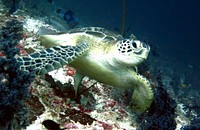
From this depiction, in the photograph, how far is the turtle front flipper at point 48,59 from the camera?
3336mm

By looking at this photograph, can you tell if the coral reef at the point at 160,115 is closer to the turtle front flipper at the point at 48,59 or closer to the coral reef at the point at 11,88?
the turtle front flipper at the point at 48,59

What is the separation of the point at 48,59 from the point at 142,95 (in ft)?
6.94

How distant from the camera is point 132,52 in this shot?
14.7ft

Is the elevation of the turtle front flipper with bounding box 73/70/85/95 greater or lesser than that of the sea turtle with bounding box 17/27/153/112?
lesser

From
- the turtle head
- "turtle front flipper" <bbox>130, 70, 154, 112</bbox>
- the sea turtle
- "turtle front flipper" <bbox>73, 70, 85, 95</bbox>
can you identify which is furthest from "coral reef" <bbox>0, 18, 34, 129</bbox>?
"turtle front flipper" <bbox>130, 70, 154, 112</bbox>

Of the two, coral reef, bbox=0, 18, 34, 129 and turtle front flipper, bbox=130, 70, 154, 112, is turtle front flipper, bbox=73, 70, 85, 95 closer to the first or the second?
turtle front flipper, bbox=130, 70, 154, 112

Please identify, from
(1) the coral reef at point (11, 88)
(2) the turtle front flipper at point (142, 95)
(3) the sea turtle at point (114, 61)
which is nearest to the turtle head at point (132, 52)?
(3) the sea turtle at point (114, 61)

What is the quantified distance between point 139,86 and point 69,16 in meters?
9.10

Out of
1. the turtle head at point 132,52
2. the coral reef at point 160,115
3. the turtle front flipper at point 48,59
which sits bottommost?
the coral reef at point 160,115

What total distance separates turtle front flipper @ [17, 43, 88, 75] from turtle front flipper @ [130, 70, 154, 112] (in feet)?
4.47

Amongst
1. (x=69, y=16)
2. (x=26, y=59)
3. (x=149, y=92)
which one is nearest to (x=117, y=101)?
(x=149, y=92)

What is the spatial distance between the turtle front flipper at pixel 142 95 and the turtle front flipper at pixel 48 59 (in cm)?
136

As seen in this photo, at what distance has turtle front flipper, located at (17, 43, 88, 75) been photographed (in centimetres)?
334

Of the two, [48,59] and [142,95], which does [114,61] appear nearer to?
[142,95]
